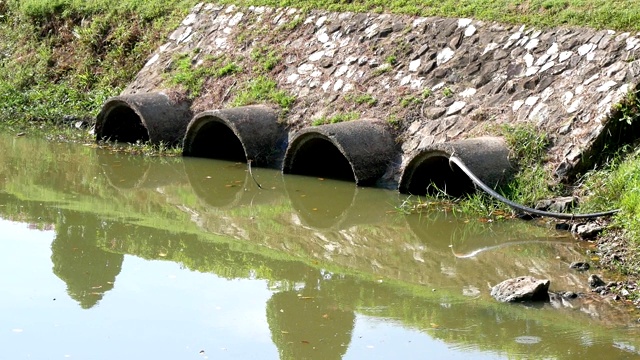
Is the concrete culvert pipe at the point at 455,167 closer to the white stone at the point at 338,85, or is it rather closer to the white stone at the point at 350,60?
the white stone at the point at 338,85

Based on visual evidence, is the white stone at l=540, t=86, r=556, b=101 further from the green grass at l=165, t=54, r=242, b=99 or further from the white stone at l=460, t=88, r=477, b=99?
the green grass at l=165, t=54, r=242, b=99

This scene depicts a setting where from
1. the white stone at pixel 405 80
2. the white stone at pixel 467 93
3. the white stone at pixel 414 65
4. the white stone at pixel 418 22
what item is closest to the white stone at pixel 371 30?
the white stone at pixel 418 22

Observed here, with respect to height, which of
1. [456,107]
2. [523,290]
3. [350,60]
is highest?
[350,60]

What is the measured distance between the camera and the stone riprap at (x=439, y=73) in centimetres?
1069

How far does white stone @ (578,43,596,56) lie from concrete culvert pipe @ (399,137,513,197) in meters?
1.41

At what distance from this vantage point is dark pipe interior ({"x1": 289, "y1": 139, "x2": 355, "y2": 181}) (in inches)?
478

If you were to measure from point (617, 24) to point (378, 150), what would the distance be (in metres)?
2.92

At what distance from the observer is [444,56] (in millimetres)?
12320

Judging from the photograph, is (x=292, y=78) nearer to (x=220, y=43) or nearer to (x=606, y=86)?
(x=220, y=43)

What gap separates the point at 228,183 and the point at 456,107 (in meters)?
2.74

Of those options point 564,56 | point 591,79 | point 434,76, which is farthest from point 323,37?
point 591,79

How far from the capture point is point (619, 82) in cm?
1052

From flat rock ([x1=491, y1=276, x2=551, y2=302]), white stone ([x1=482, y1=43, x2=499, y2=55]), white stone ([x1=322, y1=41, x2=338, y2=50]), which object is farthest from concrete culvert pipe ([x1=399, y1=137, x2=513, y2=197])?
white stone ([x1=322, y1=41, x2=338, y2=50])

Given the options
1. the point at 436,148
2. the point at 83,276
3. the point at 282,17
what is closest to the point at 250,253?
the point at 83,276
